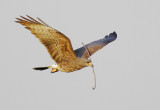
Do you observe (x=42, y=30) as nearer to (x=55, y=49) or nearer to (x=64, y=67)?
(x=55, y=49)

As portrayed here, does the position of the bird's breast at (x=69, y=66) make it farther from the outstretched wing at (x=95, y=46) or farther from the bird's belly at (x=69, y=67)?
the outstretched wing at (x=95, y=46)

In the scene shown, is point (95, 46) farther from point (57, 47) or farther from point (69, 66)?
point (57, 47)

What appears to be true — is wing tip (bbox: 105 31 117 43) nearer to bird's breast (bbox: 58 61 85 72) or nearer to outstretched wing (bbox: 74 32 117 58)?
outstretched wing (bbox: 74 32 117 58)

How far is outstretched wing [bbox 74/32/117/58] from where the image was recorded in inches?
360

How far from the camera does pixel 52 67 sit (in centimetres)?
845

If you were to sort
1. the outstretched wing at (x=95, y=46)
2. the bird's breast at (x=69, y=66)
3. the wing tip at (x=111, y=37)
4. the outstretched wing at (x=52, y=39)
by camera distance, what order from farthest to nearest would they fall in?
the wing tip at (x=111, y=37) → the outstretched wing at (x=95, y=46) → the bird's breast at (x=69, y=66) → the outstretched wing at (x=52, y=39)

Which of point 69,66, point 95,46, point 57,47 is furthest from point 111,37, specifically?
point 57,47

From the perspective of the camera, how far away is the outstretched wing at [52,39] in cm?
727

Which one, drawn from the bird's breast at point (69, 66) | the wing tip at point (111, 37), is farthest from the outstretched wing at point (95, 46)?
the bird's breast at point (69, 66)

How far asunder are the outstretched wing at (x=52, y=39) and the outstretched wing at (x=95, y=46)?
39.5 inches

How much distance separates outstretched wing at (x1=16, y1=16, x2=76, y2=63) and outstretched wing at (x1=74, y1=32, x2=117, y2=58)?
3.29ft

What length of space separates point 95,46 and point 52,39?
232cm

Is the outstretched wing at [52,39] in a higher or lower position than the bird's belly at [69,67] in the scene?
higher

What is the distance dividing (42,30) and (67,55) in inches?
39.2
